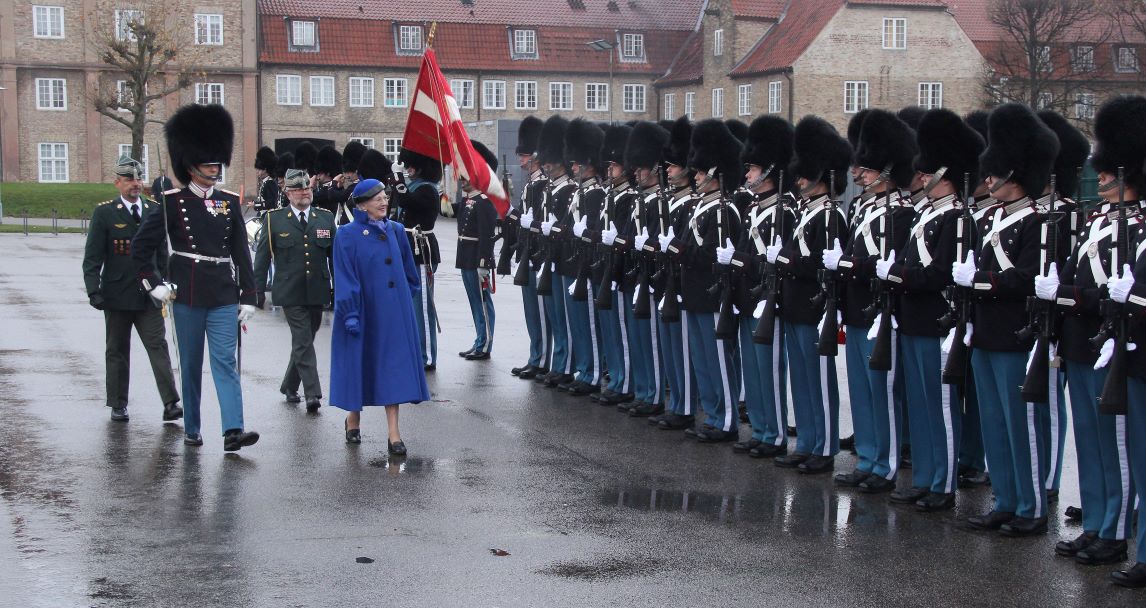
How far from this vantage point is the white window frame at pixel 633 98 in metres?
67.8

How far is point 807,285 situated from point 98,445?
4840 millimetres

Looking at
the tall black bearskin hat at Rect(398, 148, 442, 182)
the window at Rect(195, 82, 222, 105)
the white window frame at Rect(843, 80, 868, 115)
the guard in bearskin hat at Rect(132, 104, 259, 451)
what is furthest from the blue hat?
the window at Rect(195, 82, 222, 105)

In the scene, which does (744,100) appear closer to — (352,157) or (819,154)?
(352,157)

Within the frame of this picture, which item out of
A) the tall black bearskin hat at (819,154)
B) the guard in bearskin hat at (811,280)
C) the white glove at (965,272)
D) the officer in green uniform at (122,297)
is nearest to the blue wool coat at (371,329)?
the officer in green uniform at (122,297)

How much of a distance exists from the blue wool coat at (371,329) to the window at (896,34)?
51.8 metres

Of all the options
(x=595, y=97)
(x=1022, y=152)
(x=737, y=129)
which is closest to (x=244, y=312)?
(x=737, y=129)

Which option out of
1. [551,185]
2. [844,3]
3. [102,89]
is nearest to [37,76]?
[102,89]

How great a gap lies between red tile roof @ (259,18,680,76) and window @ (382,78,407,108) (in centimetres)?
75

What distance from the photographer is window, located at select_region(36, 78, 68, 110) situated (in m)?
59.7

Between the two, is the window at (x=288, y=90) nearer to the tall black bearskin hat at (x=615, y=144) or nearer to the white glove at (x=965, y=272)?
the tall black bearskin hat at (x=615, y=144)

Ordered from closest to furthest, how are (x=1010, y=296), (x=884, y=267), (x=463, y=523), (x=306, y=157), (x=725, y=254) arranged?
(x=1010, y=296) → (x=463, y=523) → (x=884, y=267) → (x=725, y=254) → (x=306, y=157)

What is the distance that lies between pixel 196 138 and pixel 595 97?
57.8 metres

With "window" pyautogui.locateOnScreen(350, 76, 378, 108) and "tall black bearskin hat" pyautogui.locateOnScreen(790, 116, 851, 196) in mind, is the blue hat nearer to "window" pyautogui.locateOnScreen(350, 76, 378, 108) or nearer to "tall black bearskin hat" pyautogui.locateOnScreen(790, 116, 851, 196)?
"tall black bearskin hat" pyautogui.locateOnScreen(790, 116, 851, 196)

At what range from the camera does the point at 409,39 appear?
214 feet
